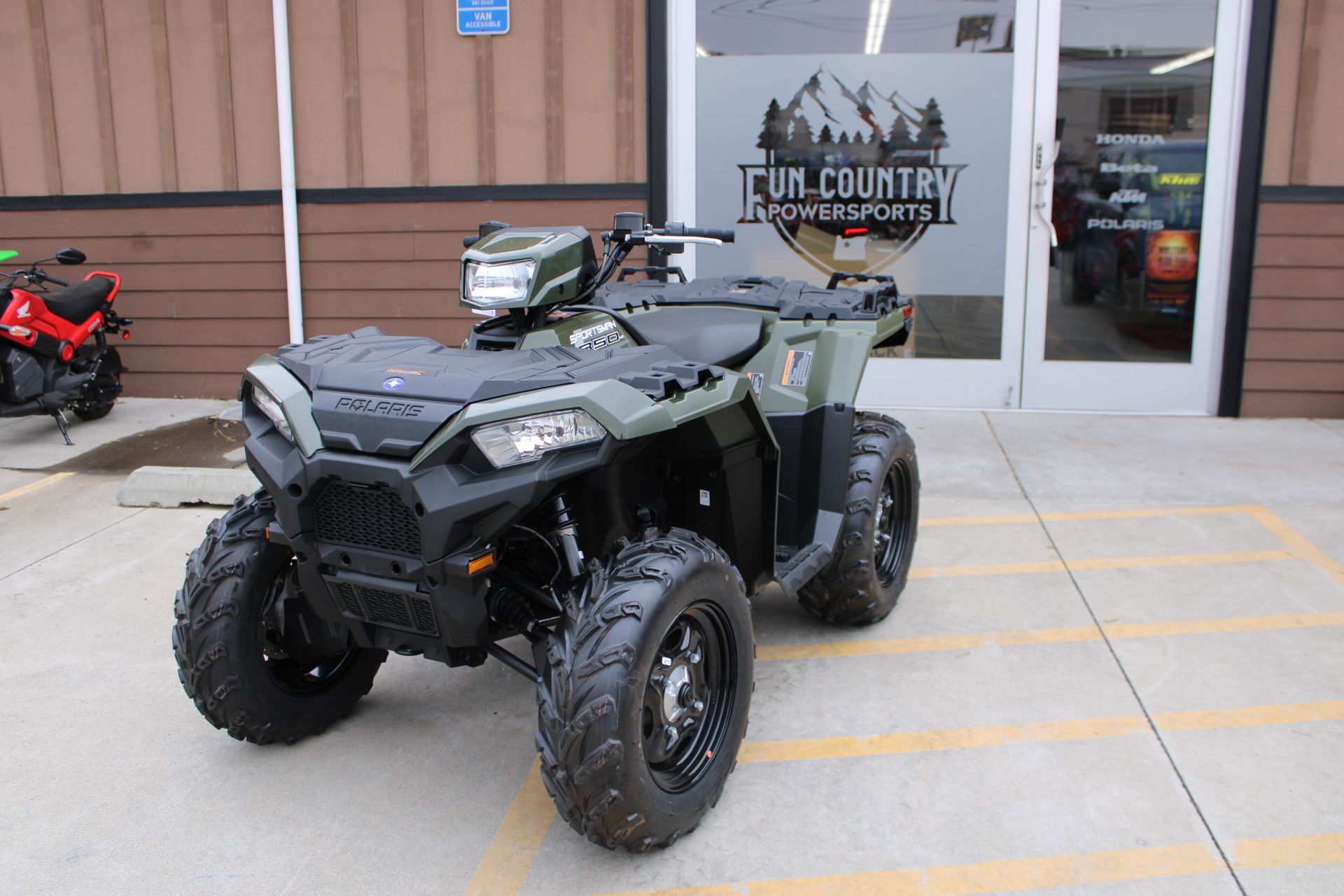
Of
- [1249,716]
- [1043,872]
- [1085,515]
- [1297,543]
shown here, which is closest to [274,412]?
[1043,872]

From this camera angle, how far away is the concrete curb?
5.48 m

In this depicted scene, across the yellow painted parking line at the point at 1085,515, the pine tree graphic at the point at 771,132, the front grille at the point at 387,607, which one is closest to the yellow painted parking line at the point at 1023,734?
the front grille at the point at 387,607

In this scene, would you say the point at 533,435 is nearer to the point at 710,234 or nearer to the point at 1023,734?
the point at 710,234

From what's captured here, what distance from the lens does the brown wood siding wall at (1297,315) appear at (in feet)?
23.2

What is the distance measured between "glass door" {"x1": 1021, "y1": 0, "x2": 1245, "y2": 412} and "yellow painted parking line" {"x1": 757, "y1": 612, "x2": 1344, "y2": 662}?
367cm

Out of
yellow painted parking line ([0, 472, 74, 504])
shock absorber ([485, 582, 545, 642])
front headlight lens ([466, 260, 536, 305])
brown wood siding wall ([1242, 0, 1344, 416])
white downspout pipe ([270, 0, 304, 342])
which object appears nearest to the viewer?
shock absorber ([485, 582, 545, 642])

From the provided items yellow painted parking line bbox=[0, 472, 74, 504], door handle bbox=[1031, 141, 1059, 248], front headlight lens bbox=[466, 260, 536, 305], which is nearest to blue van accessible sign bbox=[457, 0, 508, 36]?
door handle bbox=[1031, 141, 1059, 248]

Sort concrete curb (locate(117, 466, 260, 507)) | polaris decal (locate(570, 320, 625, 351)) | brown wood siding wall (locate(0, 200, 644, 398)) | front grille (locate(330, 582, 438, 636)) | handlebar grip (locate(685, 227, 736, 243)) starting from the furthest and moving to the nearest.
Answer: brown wood siding wall (locate(0, 200, 644, 398))
concrete curb (locate(117, 466, 260, 507))
handlebar grip (locate(685, 227, 736, 243))
polaris decal (locate(570, 320, 625, 351))
front grille (locate(330, 582, 438, 636))

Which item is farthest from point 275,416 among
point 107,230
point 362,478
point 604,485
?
point 107,230

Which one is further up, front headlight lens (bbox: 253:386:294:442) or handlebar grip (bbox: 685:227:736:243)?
handlebar grip (bbox: 685:227:736:243)

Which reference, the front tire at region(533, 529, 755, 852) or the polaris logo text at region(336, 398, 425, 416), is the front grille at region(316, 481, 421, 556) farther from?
the front tire at region(533, 529, 755, 852)

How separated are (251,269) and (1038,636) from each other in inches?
249

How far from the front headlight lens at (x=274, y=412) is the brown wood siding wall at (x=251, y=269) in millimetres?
5078

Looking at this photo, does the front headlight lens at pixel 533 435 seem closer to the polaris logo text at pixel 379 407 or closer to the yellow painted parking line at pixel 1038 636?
the polaris logo text at pixel 379 407
